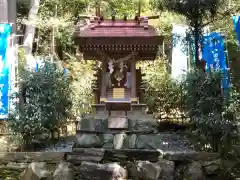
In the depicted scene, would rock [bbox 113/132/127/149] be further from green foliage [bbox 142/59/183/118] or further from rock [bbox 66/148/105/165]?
green foliage [bbox 142/59/183/118]

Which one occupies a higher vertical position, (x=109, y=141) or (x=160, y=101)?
(x=160, y=101)

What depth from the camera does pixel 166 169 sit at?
6680mm

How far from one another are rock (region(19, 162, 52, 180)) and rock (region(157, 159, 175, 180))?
2166mm

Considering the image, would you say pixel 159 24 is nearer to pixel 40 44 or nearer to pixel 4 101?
pixel 40 44

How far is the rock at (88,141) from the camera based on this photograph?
720 cm

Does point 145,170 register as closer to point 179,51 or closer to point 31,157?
point 31,157

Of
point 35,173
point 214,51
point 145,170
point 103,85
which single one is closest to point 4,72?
point 103,85

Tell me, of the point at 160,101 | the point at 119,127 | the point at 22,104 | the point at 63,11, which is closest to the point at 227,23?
the point at 160,101

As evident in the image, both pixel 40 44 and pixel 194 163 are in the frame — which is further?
pixel 40 44

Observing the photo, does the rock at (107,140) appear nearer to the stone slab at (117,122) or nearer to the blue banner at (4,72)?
the stone slab at (117,122)

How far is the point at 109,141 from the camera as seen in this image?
7.41 metres

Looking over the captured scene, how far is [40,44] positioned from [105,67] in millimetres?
9083

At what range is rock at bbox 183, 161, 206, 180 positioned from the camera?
6535 millimetres

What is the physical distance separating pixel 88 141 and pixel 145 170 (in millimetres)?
1400
